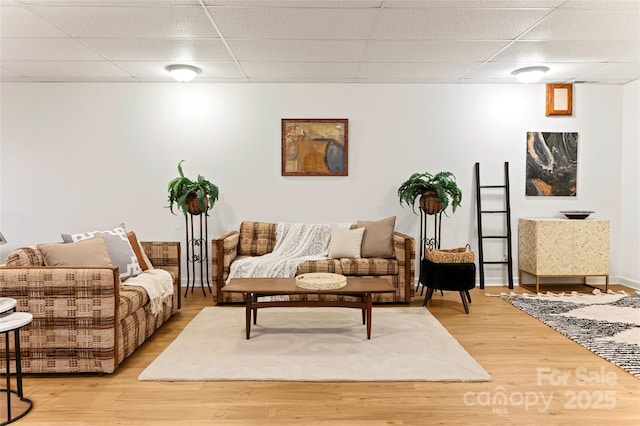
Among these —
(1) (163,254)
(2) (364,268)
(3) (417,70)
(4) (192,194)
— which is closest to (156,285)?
(1) (163,254)

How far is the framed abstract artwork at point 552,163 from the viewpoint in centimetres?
583

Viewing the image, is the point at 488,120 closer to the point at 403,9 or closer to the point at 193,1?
the point at 403,9

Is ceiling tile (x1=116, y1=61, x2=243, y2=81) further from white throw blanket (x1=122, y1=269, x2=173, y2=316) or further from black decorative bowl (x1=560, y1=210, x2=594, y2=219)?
black decorative bowl (x1=560, y1=210, x2=594, y2=219)

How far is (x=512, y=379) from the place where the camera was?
9.46 feet

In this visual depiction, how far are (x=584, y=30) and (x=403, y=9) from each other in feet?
5.41

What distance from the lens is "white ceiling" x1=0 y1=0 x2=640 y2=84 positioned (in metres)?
3.46

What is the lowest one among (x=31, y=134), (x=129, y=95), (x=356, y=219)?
(x=356, y=219)

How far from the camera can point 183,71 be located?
197 inches

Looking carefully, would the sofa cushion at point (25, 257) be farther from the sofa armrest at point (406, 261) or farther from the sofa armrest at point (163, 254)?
the sofa armrest at point (406, 261)

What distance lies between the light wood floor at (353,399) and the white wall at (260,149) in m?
2.88

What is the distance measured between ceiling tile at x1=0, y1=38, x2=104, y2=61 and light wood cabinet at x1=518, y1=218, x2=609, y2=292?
5242 mm

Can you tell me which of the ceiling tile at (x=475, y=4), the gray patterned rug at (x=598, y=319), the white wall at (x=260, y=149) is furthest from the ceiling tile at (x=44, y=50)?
the gray patterned rug at (x=598, y=319)

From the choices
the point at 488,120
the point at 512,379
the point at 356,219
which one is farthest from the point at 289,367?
the point at 488,120

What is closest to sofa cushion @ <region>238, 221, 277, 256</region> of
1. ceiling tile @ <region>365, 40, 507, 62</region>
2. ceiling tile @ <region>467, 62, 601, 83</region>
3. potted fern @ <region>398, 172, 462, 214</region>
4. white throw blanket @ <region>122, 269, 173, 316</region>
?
white throw blanket @ <region>122, 269, 173, 316</region>
